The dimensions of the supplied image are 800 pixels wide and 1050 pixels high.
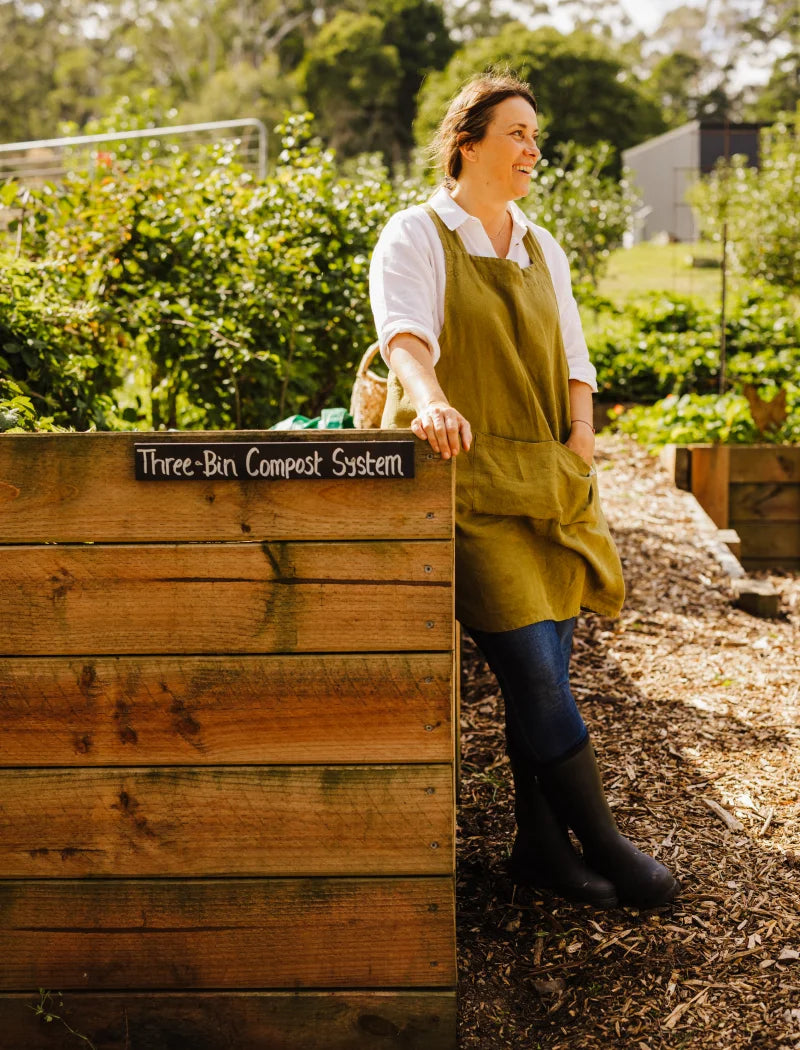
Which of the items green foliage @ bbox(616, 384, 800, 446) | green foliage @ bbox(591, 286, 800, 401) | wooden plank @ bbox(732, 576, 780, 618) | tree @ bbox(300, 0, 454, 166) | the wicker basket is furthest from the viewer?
tree @ bbox(300, 0, 454, 166)

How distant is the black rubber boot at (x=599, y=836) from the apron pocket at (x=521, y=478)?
1.78 feet

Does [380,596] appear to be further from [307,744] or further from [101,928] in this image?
[101,928]

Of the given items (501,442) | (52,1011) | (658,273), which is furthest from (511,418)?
(658,273)

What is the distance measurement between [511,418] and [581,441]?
24cm

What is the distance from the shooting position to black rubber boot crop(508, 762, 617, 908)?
255 cm

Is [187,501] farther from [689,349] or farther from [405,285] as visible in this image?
[689,349]

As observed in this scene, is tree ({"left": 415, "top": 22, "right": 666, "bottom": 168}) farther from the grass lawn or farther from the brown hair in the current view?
the brown hair

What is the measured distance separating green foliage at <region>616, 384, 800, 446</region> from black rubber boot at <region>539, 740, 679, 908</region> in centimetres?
449

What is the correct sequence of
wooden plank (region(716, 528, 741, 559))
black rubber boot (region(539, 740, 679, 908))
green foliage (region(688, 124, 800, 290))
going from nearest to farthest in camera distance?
1. black rubber boot (region(539, 740, 679, 908))
2. wooden plank (region(716, 528, 741, 559))
3. green foliage (region(688, 124, 800, 290))

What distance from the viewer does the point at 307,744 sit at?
6.50ft

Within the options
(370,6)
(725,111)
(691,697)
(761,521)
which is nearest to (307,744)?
(691,697)

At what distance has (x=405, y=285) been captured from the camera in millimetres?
2242

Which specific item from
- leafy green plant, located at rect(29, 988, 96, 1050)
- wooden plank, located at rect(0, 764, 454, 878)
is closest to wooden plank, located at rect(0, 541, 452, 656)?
wooden plank, located at rect(0, 764, 454, 878)

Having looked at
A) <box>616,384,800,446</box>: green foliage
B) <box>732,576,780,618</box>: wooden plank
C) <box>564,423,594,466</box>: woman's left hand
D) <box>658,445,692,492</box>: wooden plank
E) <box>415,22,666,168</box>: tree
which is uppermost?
<box>415,22,666,168</box>: tree
